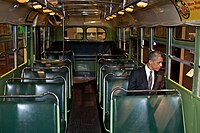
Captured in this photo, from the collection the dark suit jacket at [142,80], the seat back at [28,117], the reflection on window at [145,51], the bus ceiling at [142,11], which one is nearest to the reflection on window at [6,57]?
the bus ceiling at [142,11]

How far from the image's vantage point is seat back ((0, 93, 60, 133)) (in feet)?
10.0

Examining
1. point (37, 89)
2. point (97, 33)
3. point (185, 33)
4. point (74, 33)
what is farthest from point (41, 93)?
point (97, 33)

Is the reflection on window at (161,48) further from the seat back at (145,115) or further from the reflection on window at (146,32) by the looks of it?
the seat back at (145,115)

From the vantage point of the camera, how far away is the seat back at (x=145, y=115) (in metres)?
3.22

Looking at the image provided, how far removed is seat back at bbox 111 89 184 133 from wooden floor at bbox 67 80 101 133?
1690 millimetres

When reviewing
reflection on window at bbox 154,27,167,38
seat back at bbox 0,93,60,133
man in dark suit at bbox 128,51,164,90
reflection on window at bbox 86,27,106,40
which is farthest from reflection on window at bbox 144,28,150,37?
reflection on window at bbox 86,27,106,40

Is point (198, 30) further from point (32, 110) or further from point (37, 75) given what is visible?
point (37, 75)

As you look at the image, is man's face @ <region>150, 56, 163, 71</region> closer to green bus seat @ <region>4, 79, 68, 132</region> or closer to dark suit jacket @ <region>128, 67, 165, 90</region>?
dark suit jacket @ <region>128, 67, 165, 90</region>

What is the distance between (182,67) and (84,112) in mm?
2537

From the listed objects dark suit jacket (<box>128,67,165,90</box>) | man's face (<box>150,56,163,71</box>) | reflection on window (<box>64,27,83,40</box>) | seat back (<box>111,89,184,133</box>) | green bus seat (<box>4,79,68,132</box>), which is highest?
reflection on window (<box>64,27,83,40</box>)

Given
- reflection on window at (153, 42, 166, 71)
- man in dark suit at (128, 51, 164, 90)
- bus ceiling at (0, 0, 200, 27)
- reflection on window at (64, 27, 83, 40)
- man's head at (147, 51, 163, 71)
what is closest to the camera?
bus ceiling at (0, 0, 200, 27)

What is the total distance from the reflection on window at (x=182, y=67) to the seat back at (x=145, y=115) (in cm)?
56

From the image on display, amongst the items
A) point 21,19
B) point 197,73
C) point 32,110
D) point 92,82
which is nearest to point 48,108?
Answer: point 32,110

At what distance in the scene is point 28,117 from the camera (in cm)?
309
